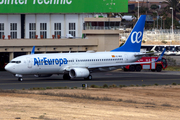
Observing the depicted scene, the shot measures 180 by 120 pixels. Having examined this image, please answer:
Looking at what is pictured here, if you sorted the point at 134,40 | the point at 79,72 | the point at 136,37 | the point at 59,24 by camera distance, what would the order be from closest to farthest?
the point at 79,72 < the point at 134,40 < the point at 136,37 < the point at 59,24

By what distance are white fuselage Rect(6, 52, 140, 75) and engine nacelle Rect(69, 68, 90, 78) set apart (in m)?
0.90

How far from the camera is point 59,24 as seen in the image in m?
91.1

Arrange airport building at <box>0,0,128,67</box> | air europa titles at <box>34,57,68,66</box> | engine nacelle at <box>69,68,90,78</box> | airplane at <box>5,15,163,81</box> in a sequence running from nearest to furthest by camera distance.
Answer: airplane at <box>5,15,163,81</box> < air europa titles at <box>34,57,68,66</box> < engine nacelle at <box>69,68,90,78</box> < airport building at <box>0,0,128,67</box>

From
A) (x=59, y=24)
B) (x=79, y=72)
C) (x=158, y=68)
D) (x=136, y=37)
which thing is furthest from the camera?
(x=59, y=24)

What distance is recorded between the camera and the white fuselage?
44531 millimetres

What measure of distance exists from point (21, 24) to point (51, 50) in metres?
17.4

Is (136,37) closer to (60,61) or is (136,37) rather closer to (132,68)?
(132,68)

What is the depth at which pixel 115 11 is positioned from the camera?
86500mm

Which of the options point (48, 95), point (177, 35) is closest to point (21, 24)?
point (48, 95)

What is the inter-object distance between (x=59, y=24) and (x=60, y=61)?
45084 millimetres

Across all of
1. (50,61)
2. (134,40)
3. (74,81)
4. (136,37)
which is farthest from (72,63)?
(136,37)

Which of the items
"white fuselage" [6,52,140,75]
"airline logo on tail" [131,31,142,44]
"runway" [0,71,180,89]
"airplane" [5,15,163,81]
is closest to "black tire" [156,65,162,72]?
"airline logo on tail" [131,31,142,44]

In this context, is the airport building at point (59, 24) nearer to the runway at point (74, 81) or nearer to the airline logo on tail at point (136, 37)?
the airline logo on tail at point (136, 37)

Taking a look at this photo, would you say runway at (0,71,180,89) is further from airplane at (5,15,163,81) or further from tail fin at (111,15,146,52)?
tail fin at (111,15,146,52)
